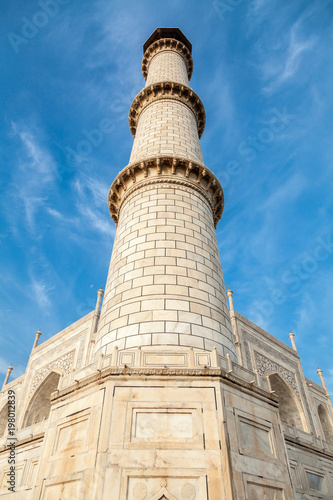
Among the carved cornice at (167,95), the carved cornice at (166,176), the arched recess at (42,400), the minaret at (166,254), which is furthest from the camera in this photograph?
the arched recess at (42,400)

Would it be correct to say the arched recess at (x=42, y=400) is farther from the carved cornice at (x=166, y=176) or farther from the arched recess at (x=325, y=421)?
the arched recess at (x=325, y=421)

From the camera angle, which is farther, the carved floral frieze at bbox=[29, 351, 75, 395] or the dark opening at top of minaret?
the dark opening at top of minaret

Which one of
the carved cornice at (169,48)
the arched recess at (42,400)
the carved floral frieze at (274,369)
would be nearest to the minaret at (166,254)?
the carved cornice at (169,48)

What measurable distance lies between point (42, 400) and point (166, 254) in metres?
17.5

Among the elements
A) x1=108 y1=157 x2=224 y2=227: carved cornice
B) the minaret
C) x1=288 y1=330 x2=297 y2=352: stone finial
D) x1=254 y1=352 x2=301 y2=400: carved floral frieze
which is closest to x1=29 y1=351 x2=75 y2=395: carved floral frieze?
x1=254 y1=352 x2=301 y2=400: carved floral frieze

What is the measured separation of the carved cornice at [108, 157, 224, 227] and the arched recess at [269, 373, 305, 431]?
14658 mm

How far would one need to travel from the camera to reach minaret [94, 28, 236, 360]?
21.1ft

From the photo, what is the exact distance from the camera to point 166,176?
9609 millimetres

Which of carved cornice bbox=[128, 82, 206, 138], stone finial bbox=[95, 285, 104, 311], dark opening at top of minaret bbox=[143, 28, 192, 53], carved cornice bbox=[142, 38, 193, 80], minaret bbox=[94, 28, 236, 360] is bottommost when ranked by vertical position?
minaret bbox=[94, 28, 236, 360]

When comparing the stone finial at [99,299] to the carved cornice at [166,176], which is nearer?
the carved cornice at [166,176]

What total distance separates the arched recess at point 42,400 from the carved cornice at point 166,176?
47.0 feet

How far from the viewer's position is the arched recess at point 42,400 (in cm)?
2036

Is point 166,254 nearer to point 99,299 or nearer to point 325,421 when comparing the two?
point 99,299

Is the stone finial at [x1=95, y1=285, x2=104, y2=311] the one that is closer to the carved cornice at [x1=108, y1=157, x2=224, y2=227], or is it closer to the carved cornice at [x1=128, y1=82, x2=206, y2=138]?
the carved cornice at [x1=128, y1=82, x2=206, y2=138]
